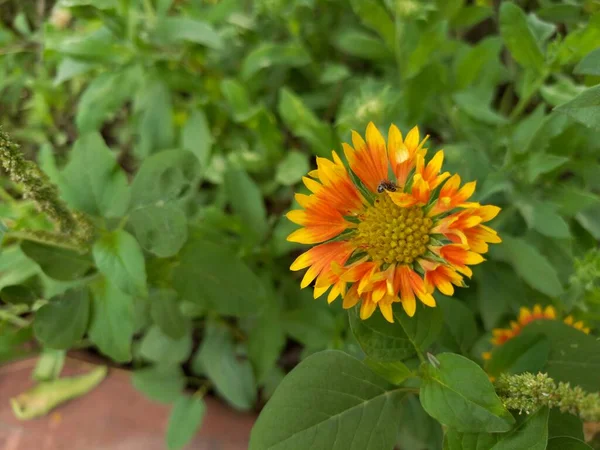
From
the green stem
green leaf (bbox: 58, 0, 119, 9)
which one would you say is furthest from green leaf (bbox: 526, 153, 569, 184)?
green leaf (bbox: 58, 0, 119, 9)

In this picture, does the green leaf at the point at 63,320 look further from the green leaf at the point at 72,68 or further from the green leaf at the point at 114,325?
the green leaf at the point at 72,68

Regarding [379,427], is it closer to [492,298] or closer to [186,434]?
[492,298]

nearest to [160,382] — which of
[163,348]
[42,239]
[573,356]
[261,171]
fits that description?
[163,348]

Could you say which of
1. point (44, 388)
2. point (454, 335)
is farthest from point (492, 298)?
point (44, 388)

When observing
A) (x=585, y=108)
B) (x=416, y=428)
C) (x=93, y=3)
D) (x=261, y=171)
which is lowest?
(x=416, y=428)

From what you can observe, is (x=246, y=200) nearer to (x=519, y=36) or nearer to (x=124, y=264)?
(x=124, y=264)

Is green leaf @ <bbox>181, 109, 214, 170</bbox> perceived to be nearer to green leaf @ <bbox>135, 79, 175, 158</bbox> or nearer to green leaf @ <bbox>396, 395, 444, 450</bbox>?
green leaf @ <bbox>135, 79, 175, 158</bbox>

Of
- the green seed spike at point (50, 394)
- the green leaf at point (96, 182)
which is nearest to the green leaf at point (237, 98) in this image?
the green leaf at point (96, 182)
